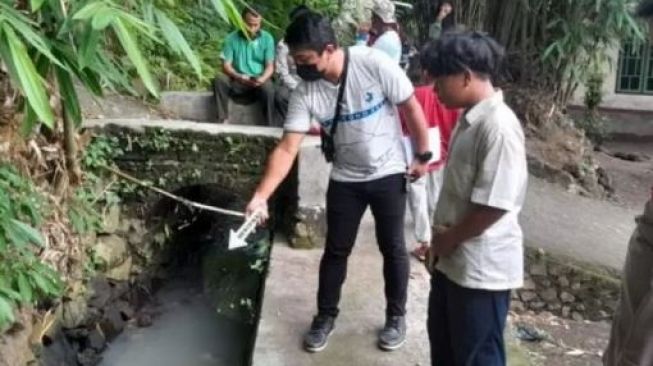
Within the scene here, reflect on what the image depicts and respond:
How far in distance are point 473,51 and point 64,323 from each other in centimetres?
342

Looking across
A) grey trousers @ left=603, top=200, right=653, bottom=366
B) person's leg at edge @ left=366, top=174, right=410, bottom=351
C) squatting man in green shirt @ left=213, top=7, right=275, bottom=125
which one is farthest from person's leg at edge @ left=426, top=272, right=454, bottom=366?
squatting man in green shirt @ left=213, top=7, right=275, bottom=125

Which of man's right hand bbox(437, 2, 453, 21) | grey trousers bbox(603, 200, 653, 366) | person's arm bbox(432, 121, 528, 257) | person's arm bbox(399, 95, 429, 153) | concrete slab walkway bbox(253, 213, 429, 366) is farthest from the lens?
man's right hand bbox(437, 2, 453, 21)

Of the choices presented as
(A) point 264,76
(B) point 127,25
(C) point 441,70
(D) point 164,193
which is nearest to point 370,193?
(C) point 441,70

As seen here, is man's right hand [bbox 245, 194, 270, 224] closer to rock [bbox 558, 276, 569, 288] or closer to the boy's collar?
the boy's collar

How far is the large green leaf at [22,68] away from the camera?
2.24 meters

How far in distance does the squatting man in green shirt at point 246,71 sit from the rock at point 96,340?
2.55 m

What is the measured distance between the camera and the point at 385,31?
6887 millimetres

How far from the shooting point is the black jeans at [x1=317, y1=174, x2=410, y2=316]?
368 cm

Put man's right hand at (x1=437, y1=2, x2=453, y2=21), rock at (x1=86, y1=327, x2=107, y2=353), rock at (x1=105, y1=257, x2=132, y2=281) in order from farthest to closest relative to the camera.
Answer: man's right hand at (x1=437, y1=2, x2=453, y2=21)
rock at (x1=105, y1=257, x2=132, y2=281)
rock at (x1=86, y1=327, x2=107, y2=353)

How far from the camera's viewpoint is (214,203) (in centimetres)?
695

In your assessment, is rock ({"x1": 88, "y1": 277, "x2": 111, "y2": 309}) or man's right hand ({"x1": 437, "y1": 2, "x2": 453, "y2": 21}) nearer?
rock ({"x1": 88, "y1": 277, "x2": 111, "y2": 309})

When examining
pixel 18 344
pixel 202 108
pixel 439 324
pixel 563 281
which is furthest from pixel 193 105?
pixel 439 324

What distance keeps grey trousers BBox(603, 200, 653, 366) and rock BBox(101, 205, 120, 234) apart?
157 inches

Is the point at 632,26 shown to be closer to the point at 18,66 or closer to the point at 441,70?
the point at 441,70
